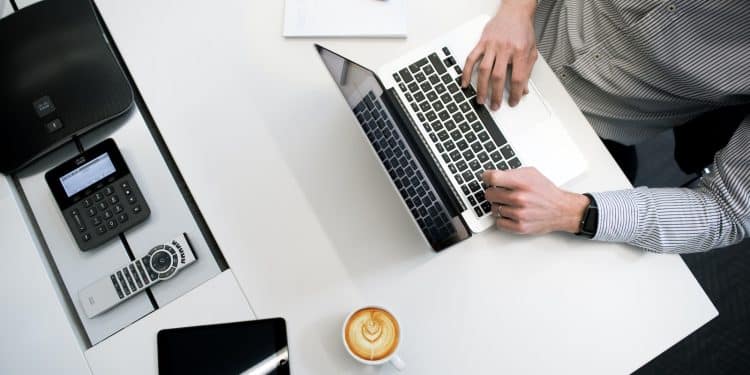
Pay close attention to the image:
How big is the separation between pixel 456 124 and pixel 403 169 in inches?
5.3

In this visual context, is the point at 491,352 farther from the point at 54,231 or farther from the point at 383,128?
the point at 54,231

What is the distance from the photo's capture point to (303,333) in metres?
0.76

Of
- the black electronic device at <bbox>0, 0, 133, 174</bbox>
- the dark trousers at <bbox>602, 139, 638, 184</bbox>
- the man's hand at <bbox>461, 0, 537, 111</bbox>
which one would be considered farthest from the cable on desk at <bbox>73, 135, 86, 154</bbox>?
the dark trousers at <bbox>602, 139, 638, 184</bbox>

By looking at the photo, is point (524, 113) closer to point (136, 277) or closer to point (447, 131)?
point (447, 131)

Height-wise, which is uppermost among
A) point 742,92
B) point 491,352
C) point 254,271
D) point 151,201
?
point 151,201

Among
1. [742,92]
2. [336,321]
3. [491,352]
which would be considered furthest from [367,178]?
[742,92]

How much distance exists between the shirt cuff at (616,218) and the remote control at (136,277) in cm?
65

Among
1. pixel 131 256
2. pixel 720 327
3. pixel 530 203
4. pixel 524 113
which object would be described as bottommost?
pixel 720 327

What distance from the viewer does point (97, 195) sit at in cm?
82

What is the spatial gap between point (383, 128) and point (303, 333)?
0.34 meters

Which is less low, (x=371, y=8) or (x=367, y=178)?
(x=371, y=8)

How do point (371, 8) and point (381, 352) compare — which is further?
point (371, 8)

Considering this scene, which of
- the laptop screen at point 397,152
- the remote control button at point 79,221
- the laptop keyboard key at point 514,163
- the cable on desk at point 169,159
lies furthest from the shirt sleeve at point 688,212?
the remote control button at point 79,221

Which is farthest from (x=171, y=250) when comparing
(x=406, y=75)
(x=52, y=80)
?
(x=406, y=75)
